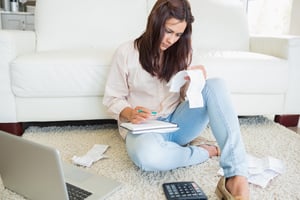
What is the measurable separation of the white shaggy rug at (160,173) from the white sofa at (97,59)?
0.10 meters

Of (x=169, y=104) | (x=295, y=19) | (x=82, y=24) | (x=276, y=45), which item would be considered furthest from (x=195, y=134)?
(x=295, y=19)

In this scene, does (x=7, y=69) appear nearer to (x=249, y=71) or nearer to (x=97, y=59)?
(x=97, y=59)

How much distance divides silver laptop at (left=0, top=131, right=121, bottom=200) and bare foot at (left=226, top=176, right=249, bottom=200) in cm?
36

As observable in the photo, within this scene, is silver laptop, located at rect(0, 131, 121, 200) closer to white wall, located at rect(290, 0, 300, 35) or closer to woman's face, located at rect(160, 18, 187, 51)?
woman's face, located at rect(160, 18, 187, 51)

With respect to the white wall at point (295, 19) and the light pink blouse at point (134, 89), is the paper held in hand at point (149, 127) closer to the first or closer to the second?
the light pink blouse at point (134, 89)

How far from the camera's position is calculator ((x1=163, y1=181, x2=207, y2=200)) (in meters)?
0.90

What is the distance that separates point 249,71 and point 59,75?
0.90m

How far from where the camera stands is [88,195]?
35.8 inches

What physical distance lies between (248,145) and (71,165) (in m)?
0.79

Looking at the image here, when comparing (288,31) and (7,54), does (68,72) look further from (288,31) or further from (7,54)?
(288,31)

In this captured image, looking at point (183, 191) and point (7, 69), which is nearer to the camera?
point (183, 191)

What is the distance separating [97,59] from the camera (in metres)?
1.37

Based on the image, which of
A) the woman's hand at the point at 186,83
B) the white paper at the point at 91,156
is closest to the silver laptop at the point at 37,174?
the white paper at the point at 91,156

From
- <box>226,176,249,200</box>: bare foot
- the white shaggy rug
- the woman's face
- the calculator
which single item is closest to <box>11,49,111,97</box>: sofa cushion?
the white shaggy rug
